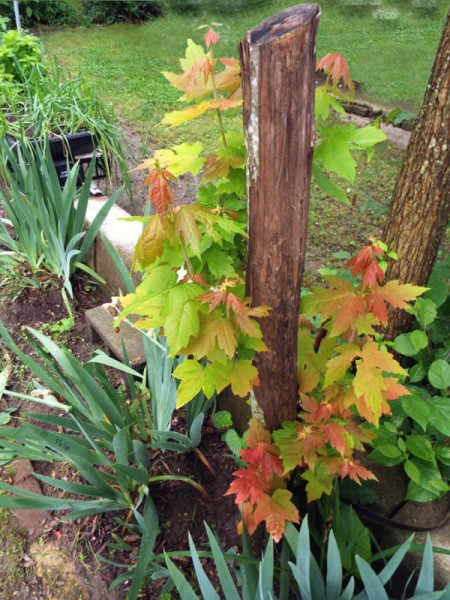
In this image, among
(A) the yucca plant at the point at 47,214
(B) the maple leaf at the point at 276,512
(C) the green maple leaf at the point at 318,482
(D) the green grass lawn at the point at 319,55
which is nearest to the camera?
(B) the maple leaf at the point at 276,512

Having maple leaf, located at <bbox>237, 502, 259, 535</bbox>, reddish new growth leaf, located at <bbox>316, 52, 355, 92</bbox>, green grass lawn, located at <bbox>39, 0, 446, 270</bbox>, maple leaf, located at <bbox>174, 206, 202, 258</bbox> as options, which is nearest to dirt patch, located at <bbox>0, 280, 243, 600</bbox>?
maple leaf, located at <bbox>237, 502, 259, 535</bbox>

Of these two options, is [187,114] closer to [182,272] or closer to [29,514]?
[182,272]

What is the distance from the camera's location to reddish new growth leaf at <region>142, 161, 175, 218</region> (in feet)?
3.09

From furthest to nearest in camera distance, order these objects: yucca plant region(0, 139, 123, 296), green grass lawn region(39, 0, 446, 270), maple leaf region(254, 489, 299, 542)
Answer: green grass lawn region(39, 0, 446, 270)
yucca plant region(0, 139, 123, 296)
maple leaf region(254, 489, 299, 542)

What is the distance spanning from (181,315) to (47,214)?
1.47 meters

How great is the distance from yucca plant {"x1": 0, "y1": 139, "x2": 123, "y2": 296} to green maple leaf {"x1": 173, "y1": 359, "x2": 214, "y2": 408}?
1.35m

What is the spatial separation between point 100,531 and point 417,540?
979 millimetres

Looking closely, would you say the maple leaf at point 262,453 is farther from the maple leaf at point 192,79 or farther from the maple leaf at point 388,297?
the maple leaf at point 192,79

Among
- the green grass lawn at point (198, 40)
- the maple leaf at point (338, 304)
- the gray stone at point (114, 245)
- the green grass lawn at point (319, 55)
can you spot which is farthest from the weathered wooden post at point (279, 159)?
the green grass lawn at point (198, 40)

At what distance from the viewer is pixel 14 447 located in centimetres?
144

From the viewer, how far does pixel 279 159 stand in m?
1.00

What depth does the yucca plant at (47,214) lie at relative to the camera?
7.53 feet

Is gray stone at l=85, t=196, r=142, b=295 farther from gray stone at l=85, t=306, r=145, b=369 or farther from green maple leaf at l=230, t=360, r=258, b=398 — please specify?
green maple leaf at l=230, t=360, r=258, b=398

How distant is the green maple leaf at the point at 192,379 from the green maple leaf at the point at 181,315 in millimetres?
140
